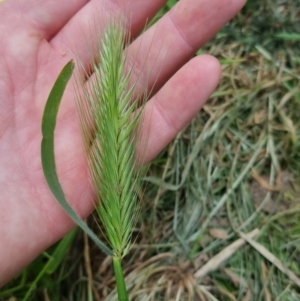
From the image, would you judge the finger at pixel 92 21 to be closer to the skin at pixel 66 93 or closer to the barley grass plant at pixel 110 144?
→ the skin at pixel 66 93

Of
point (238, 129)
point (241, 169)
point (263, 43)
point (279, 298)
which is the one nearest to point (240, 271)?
point (279, 298)

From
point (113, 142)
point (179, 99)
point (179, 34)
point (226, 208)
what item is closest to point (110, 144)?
point (113, 142)

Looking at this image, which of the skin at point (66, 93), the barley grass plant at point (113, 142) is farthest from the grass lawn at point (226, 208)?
the barley grass plant at point (113, 142)

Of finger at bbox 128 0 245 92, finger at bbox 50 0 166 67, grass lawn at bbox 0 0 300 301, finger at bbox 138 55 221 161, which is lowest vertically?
grass lawn at bbox 0 0 300 301

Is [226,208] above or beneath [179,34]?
beneath

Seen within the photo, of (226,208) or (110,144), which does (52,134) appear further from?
(226,208)

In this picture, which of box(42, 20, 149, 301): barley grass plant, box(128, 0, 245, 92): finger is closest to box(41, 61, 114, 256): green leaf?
box(42, 20, 149, 301): barley grass plant

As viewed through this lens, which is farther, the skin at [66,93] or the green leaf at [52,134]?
the skin at [66,93]

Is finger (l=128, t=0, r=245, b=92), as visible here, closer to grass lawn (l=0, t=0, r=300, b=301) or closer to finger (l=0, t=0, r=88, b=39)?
finger (l=0, t=0, r=88, b=39)
